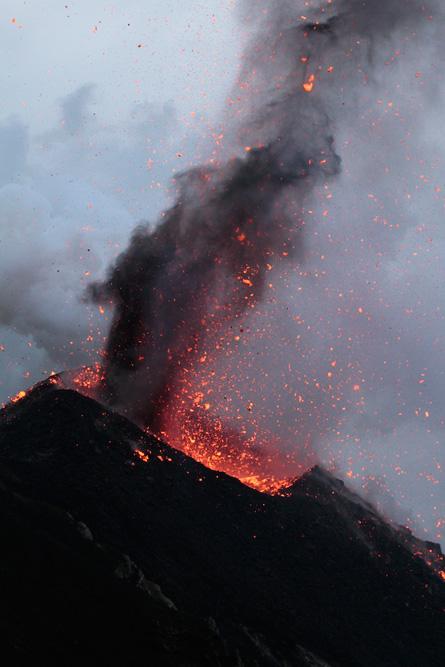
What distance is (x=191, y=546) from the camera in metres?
54.6

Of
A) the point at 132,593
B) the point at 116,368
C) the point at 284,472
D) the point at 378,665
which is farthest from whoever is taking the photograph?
the point at 284,472

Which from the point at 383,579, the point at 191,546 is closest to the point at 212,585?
the point at 191,546

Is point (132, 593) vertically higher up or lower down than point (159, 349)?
lower down

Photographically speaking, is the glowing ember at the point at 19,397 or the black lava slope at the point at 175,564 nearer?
the black lava slope at the point at 175,564

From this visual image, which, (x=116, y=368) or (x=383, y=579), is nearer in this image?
(x=383, y=579)

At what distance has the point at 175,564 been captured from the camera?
4875cm

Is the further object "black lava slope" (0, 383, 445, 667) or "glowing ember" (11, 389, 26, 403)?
"glowing ember" (11, 389, 26, 403)

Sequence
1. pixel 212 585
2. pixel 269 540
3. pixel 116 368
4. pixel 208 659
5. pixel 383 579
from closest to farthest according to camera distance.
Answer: pixel 208 659
pixel 212 585
pixel 269 540
pixel 383 579
pixel 116 368

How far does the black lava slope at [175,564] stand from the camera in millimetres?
29406

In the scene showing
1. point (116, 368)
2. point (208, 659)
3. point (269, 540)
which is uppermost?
point (116, 368)

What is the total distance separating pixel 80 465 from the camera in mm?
57000

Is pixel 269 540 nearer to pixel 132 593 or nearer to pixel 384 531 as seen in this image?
pixel 384 531

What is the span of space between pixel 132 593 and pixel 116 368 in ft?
157

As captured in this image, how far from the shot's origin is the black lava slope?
1158 inches
